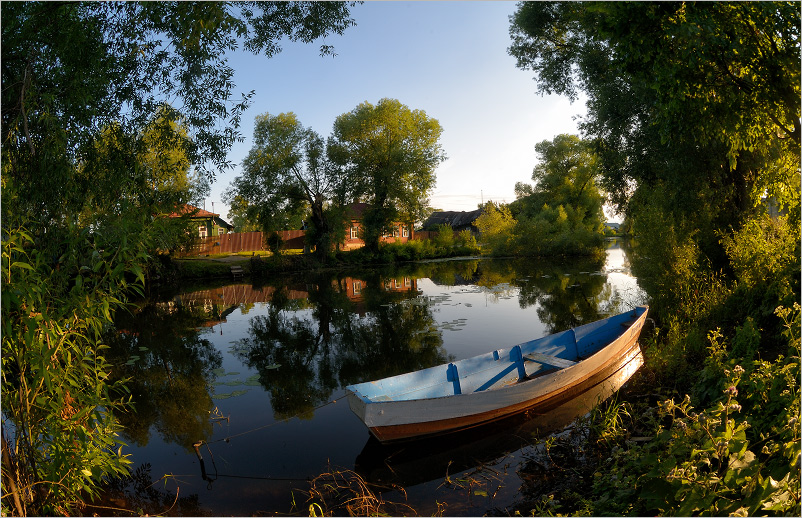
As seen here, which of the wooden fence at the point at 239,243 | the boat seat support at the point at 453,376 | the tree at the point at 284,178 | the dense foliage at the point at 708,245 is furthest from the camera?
the wooden fence at the point at 239,243

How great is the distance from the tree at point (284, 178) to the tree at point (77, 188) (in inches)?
1066

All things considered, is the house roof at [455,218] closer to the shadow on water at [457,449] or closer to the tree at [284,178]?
the tree at [284,178]

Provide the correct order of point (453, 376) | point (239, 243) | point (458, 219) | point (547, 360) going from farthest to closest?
point (458, 219) → point (239, 243) → point (547, 360) → point (453, 376)

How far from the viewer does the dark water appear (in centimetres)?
555

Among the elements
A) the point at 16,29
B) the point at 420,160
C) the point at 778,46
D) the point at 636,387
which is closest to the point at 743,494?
the point at 778,46

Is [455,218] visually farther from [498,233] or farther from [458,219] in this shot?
[498,233]

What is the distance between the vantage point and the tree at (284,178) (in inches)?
1291

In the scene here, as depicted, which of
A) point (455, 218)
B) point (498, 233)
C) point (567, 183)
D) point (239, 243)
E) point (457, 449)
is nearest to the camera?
point (457, 449)

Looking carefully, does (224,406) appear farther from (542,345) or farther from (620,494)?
(620,494)

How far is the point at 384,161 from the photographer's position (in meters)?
35.2

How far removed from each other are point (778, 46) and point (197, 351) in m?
12.3

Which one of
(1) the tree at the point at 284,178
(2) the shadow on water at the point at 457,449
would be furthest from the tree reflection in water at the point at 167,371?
(1) the tree at the point at 284,178

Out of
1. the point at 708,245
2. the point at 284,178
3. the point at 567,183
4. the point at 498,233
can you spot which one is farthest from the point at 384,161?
the point at 708,245

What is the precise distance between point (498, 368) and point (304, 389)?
366 cm
